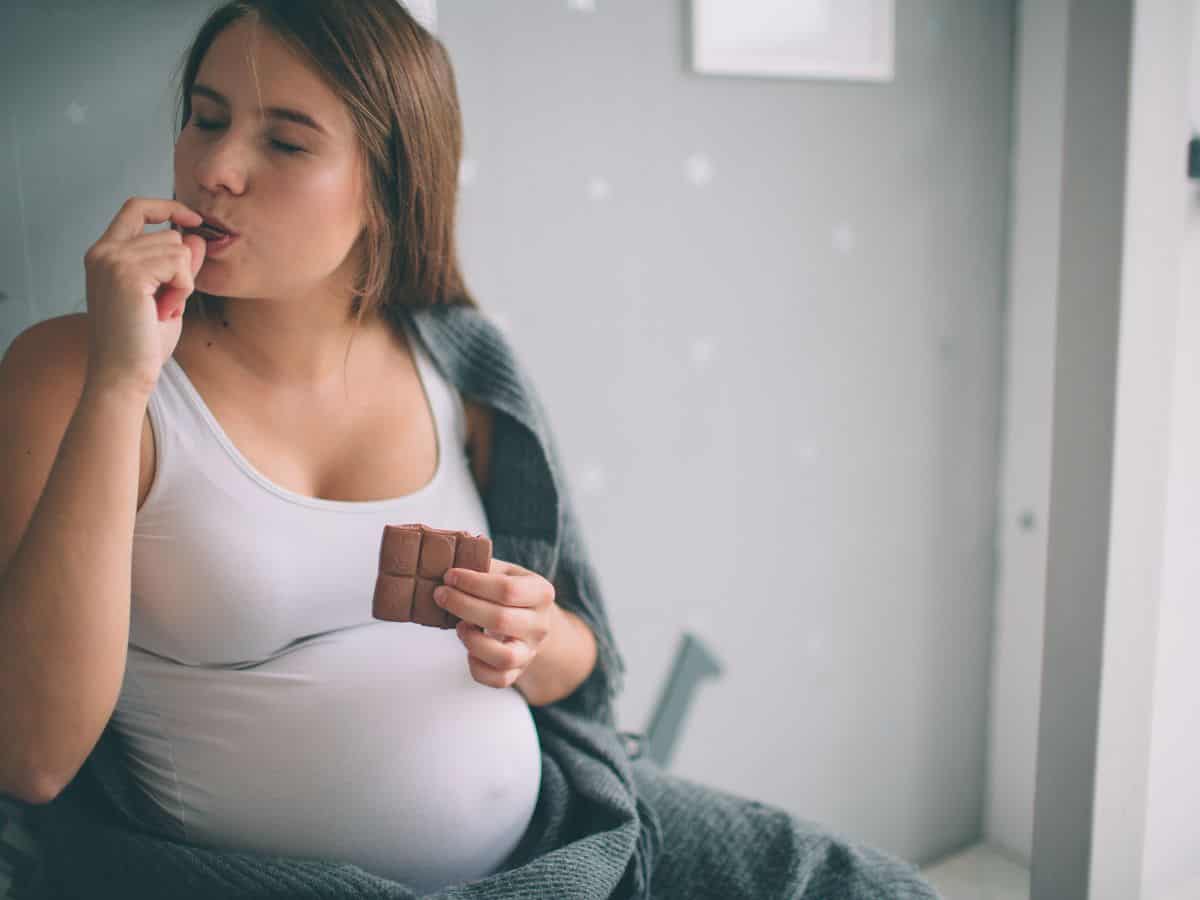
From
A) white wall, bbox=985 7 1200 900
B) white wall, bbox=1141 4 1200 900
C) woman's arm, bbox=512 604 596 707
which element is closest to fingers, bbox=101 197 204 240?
woman's arm, bbox=512 604 596 707

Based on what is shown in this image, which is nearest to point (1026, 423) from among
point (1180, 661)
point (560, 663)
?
point (1180, 661)

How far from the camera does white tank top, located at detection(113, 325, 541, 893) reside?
0.86 meters

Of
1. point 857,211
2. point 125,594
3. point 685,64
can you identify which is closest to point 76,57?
point 125,594

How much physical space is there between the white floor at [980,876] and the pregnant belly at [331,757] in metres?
1.24

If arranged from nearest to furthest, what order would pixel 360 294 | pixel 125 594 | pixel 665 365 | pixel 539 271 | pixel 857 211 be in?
pixel 125 594
pixel 360 294
pixel 539 271
pixel 665 365
pixel 857 211

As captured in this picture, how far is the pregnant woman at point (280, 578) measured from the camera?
74cm

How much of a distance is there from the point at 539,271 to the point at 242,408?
0.53 m

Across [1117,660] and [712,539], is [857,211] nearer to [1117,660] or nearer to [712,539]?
[712,539]

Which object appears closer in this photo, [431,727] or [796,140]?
[431,727]

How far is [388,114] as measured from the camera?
2.98ft

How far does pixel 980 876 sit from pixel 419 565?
1.61 metres

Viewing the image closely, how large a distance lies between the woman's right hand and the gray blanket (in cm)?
34

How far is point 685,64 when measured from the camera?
138 cm

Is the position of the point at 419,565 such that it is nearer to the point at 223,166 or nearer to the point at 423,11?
the point at 223,166
